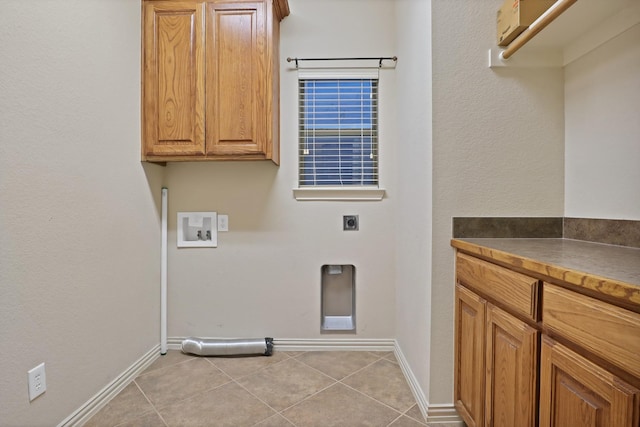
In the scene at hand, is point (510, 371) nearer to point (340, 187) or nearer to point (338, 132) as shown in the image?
point (340, 187)

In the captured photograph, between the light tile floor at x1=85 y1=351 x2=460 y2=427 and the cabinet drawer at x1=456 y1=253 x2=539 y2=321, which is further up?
the cabinet drawer at x1=456 y1=253 x2=539 y2=321

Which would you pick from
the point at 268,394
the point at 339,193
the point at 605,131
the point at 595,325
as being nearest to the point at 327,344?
the point at 268,394

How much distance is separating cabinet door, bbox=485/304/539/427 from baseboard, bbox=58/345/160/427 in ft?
5.98

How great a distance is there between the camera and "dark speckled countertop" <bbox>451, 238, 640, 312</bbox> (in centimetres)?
62

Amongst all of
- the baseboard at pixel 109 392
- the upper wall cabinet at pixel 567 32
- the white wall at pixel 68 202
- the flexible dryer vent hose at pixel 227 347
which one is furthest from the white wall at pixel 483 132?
the baseboard at pixel 109 392

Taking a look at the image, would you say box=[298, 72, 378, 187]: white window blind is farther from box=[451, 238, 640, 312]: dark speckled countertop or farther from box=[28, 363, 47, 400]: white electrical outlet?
box=[28, 363, 47, 400]: white electrical outlet

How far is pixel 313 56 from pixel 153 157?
1352 millimetres

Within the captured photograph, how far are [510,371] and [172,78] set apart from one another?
2.35 meters

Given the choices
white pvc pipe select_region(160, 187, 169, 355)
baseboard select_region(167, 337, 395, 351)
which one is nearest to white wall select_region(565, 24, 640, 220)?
baseboard select_region(167, 337, 395, 351)

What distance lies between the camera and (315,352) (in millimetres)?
2197

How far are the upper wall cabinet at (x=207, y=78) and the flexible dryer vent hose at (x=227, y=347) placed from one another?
132cm

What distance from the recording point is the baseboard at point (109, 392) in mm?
1411

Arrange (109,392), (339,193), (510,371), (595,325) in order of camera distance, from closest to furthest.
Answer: (595,325), (510,371), (109,392), (339,193)

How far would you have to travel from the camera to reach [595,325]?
683mm
